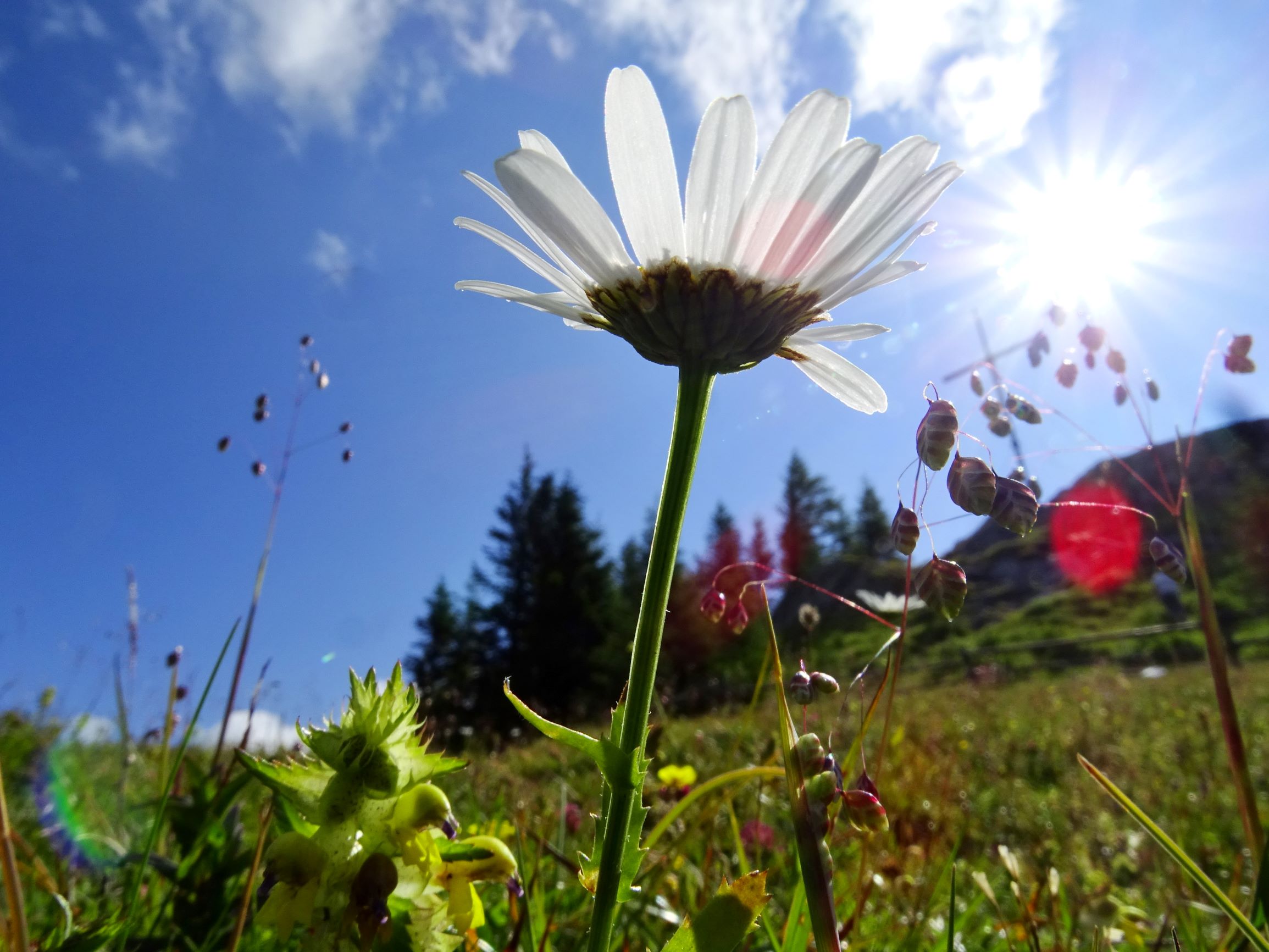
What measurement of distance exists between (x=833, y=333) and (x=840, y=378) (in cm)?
9

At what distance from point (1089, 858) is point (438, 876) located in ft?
11.1

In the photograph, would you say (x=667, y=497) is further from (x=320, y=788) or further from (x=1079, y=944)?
(x=1079, y=944)

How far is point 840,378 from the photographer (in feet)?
3.62

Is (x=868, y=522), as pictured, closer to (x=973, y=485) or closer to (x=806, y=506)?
(x=806, y=506)

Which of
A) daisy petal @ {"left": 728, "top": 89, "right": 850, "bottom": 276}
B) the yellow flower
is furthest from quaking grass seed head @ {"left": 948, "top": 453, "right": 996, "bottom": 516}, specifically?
the yellow flower

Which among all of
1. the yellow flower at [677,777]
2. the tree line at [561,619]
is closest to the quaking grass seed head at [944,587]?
the yellow flower at [677,777]

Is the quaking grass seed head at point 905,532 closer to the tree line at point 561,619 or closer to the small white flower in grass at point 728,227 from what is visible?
the small white flower in grass at point 728,227

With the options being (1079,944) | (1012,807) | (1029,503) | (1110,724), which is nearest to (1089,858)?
(1012,807)

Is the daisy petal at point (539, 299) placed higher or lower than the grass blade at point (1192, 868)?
higher

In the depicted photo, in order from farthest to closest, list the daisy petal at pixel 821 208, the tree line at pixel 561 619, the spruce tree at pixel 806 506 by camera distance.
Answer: the spruce tree at pixel 806 506
the tree line at pixel 561 619
the daisy petal at pixel 821 208

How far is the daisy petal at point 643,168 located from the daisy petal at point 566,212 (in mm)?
31

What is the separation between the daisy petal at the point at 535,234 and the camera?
0.91 m

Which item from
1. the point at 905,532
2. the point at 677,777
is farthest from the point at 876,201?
the point at 677,777

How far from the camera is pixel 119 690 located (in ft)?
5.61
